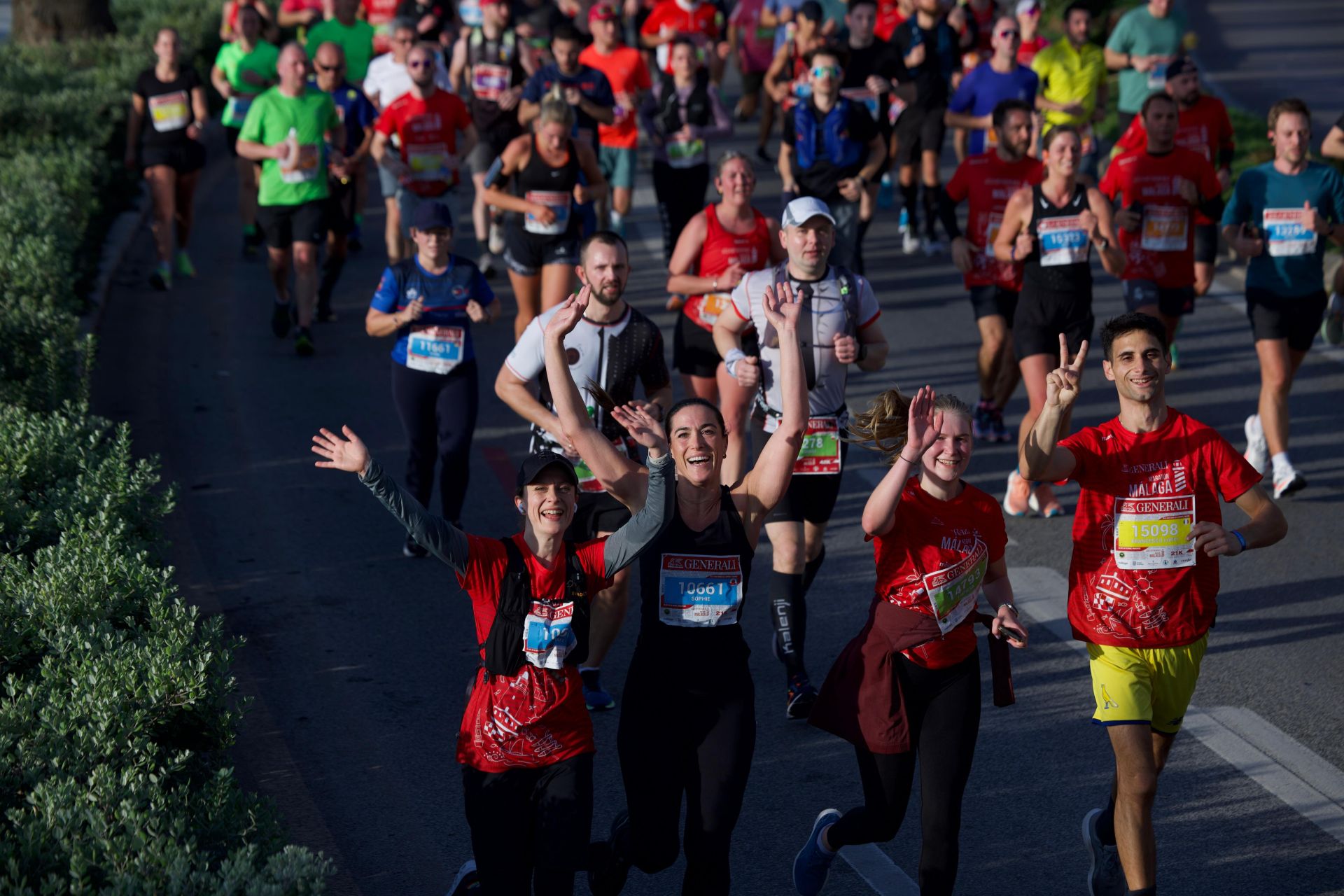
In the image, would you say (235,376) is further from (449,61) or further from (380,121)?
(449,61)

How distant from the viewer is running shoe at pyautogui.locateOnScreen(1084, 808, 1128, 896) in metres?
5.35

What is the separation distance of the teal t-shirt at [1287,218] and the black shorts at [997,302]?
128 cm

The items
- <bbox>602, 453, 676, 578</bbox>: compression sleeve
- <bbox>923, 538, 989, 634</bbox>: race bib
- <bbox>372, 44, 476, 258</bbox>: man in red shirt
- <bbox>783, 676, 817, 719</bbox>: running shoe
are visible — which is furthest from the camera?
<bbox>372, 44, 476, 258</bbox>: man in red shirt

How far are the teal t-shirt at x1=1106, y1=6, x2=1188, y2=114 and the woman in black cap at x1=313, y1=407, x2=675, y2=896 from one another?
1089cm

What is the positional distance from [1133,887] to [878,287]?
955 cm

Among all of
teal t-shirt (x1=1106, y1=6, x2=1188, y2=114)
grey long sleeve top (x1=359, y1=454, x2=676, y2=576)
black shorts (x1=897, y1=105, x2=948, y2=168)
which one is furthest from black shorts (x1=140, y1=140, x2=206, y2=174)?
grey long sleeve top (x1=359, y1=454, x2=676, y2=576)

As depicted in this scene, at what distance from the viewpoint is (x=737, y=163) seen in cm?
853

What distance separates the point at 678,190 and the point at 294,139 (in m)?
3.02

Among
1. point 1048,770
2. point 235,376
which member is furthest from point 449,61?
point 1048,770

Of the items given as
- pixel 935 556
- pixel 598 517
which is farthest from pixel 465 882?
pixel 598 517

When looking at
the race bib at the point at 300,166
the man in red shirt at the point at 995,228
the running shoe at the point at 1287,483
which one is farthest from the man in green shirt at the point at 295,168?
the running shoe at the point at 1287,483

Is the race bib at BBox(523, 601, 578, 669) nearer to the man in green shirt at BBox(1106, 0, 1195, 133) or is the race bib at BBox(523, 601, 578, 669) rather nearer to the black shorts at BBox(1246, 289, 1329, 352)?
the black shorts at BBox(1246, 289, 1329, 352)

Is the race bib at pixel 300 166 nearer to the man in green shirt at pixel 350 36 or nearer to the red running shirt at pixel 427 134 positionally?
the red running shirt at pixel 427 134

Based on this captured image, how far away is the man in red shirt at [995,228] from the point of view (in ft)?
32.3
